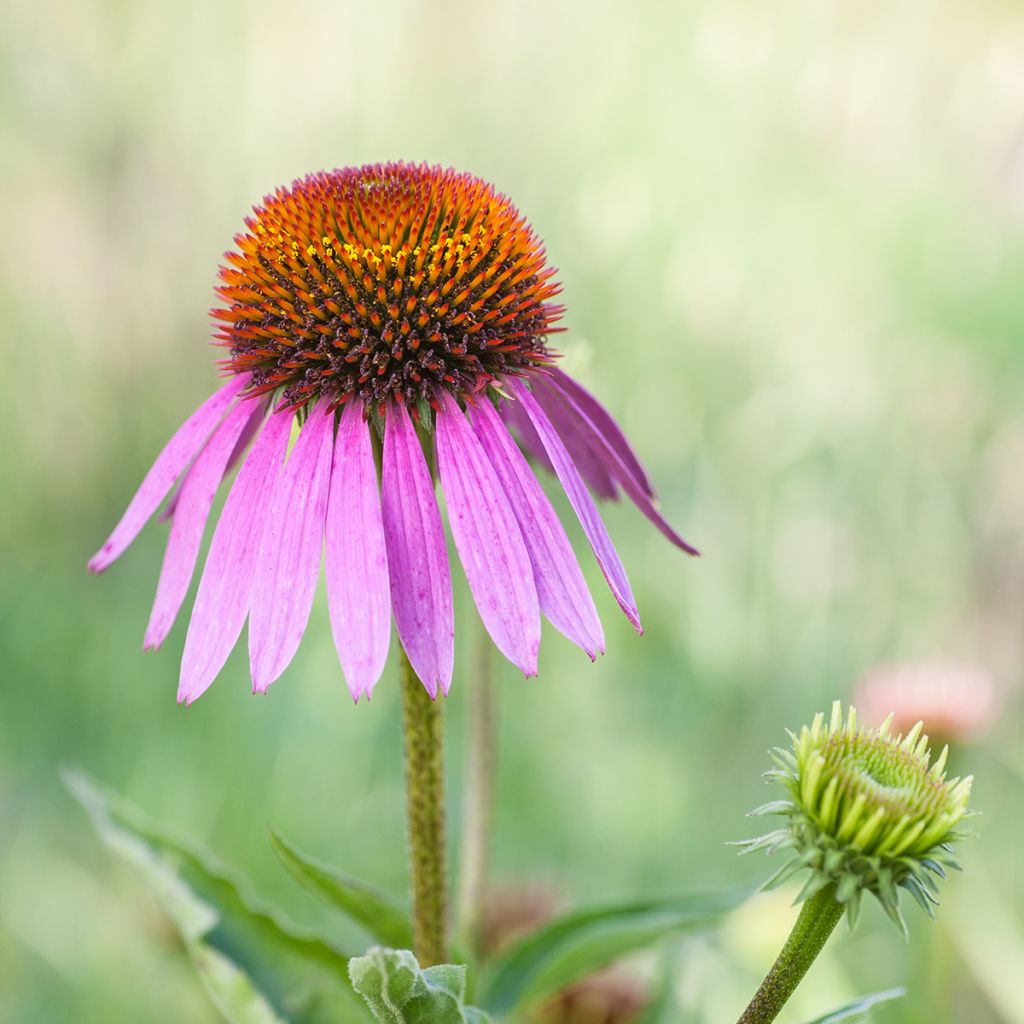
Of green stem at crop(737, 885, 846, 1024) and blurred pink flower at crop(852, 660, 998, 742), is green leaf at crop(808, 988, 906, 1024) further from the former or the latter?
blurred pink flower at crop(852, 660, 998, 742)

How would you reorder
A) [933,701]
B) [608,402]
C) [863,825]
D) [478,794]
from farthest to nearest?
[608,402] → [933,701] → [478,794] → [863,825]

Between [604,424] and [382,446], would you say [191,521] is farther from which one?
[604,424]

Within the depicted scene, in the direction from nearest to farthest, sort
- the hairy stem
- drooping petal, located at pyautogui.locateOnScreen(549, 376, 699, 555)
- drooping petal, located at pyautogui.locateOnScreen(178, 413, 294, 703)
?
drooping petal, located at pyautogui.locateOnScreen(178, 413, 294, 703), drooping petal, located at pyautogui.locateOnScreen(549, 376, 699, 555), the hairy stem

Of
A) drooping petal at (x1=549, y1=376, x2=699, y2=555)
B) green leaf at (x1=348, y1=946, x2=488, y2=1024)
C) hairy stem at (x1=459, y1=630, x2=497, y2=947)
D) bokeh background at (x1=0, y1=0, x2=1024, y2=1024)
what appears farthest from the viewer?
bokeh background at (x1=0, y1=0, x2=1024, y2=1024)

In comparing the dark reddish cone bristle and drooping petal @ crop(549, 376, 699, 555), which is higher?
the dark reddish cone bristle

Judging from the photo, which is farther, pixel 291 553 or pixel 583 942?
pixel 583 942

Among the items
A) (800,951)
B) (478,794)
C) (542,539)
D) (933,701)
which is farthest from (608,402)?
(800,951)

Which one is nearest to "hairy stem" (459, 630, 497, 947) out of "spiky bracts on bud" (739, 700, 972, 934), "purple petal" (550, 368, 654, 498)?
"purple petal" (550, 368, 654, 498)

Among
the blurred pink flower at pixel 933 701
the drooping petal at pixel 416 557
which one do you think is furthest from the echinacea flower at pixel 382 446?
the blurred pink flower at pixel 933 701
